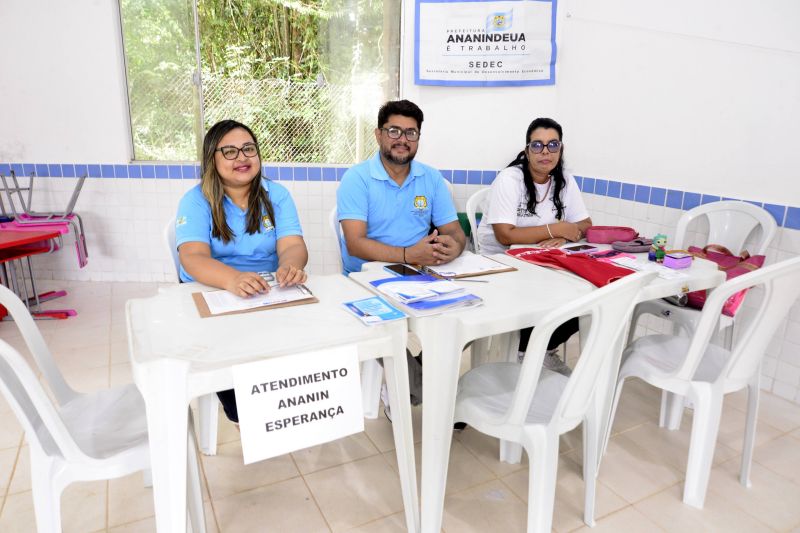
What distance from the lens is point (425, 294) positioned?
5.23ft

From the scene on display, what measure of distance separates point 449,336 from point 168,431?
28.5 inches

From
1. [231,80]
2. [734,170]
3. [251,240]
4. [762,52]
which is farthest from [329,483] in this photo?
[231,80]

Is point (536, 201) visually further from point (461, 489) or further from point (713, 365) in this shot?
point (461, 489)

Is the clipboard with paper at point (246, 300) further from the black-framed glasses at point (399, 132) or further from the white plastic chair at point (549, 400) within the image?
the black-framed glasses at point (399, 132)

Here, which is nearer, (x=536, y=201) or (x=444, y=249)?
(x=444, y=249)

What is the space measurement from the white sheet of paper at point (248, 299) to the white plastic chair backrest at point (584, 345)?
0.69m

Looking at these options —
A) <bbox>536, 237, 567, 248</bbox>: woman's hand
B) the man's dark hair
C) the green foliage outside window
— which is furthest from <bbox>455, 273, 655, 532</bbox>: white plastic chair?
the green foliage outside window

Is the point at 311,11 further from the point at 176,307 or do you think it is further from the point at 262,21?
the point at 176,307

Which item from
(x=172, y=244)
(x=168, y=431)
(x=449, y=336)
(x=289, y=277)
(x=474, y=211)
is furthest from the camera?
(x=474, y=211)

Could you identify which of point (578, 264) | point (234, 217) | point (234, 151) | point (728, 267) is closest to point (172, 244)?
point (234, 217)

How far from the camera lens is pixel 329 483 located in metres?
1.94

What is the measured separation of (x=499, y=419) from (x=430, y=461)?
0.76 feet

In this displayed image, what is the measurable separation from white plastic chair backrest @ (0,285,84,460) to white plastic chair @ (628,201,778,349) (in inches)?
82.8

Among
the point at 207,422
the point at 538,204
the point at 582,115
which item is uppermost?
the point at 582,115
